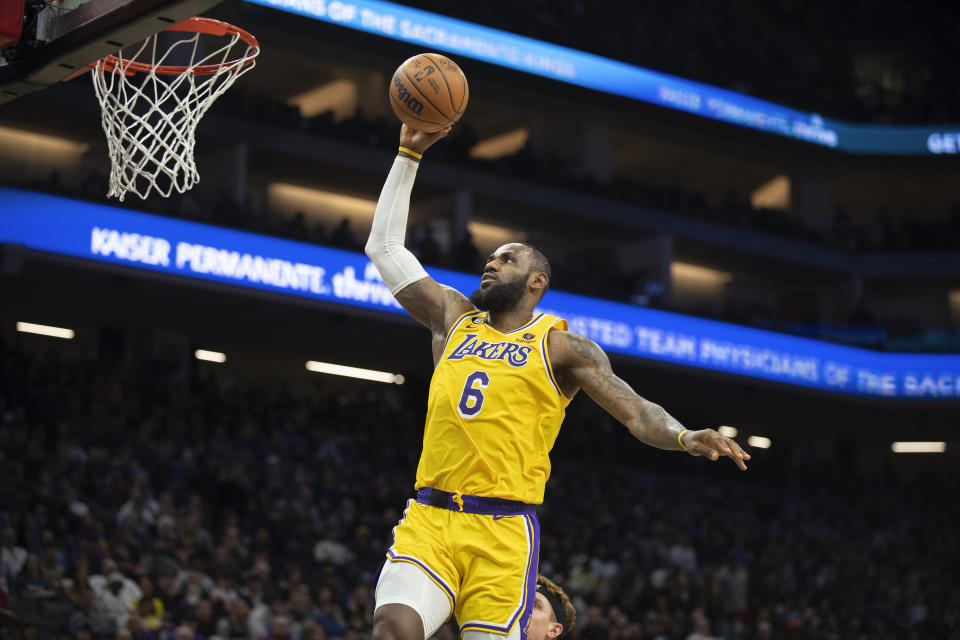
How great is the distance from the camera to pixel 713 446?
14.3ft

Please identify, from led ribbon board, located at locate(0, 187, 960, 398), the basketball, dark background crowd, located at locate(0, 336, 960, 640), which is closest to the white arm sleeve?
the basketball

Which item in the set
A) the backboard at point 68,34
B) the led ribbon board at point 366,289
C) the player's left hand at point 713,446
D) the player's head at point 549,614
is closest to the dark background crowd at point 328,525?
the led ribbon board at point 366,289

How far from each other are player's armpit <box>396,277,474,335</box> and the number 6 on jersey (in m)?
0.48

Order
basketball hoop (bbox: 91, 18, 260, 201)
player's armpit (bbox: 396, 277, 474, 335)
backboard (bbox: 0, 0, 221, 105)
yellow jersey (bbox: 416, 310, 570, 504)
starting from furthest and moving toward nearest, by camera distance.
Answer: basketball hoop (bbox: 91, 18, 260, 201) < player's armpit (bbox: 396, 277, 474, 335) < backboard (bbox: 0, 0, 221, 105) < yellow jersey (bbox: 416, 310, 570, 504)

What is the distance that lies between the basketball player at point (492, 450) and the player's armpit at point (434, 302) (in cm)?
9

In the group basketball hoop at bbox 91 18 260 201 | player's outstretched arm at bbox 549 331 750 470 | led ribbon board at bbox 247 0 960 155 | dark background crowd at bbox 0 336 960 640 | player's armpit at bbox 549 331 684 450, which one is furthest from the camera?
led ribbon board at bbox 247 0 960 155

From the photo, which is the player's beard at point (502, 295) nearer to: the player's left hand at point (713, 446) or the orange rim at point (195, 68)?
the player's left hand at point (713, 446)

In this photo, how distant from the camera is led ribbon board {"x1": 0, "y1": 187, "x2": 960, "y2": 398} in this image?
687 inches

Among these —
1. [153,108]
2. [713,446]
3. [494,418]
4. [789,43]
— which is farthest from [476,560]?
[789,43]

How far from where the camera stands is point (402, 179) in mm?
5645

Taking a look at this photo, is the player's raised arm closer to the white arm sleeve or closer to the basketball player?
the white arm sleeve

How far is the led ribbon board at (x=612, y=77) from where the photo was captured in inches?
909

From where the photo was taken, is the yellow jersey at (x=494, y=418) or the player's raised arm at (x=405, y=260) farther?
the player's raised arm at (x=405, y=260)

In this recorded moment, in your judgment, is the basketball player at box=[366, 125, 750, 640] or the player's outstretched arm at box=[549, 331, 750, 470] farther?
the basketball player at box=[366, 125, 750, 640]
